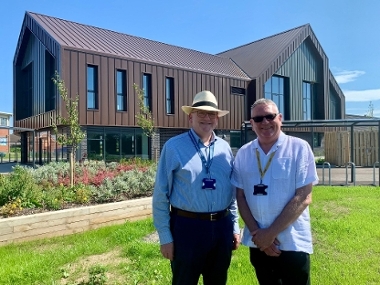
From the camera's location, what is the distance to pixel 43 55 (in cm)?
2183

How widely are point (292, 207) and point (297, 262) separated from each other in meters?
0.43

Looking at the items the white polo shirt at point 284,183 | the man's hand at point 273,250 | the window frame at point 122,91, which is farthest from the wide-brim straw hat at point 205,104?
the window frame at point 122,91

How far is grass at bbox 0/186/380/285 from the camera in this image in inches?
157

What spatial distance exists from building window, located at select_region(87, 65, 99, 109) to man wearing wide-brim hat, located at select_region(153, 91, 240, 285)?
17203mm

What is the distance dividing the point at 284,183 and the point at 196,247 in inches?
33.3

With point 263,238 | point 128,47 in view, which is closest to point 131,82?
point 128,47

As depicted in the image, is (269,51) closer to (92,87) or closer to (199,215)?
(92,87)

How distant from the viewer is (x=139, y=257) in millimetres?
4680

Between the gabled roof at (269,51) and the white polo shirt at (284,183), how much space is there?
25.7 meters

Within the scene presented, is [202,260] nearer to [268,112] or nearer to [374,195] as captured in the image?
[268,112]

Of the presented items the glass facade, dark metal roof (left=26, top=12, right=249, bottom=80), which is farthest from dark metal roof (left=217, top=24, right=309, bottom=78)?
the glass facade

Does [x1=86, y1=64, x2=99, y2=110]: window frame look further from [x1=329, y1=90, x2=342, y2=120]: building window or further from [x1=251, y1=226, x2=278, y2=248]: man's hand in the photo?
[x1=329, y1=90, x2=342, y2=120]: building window

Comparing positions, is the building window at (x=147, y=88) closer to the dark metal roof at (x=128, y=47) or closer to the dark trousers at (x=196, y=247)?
the dark metal roof at (x=128, y=47)

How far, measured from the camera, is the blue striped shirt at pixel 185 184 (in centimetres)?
262
